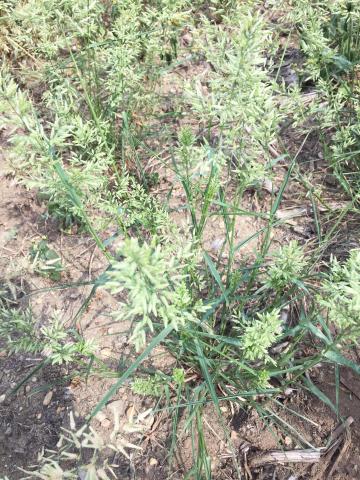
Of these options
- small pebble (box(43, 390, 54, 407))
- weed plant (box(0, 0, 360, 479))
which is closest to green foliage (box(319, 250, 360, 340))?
weed plant (box(0, 0, 360, 479))

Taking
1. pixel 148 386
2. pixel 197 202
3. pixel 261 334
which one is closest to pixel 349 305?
pixel 261 334

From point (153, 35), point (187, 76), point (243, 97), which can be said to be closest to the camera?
point (243, 97)

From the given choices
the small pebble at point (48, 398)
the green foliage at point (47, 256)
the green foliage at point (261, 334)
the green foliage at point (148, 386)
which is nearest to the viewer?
the green foliage at point (261, 334)

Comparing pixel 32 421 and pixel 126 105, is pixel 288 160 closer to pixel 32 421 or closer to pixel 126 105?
pixel 126 105

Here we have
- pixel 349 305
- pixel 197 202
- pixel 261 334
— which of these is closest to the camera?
pixel 349 305

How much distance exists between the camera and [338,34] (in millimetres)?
2826

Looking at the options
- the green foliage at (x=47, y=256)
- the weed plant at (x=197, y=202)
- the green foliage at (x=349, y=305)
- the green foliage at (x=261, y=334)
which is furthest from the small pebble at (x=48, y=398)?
the green foliage at (x=349, y=305)

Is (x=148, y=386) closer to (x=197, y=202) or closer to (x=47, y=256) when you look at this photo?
(x=197, y=202)

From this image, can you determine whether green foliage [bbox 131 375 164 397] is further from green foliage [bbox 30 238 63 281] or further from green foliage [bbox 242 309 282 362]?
green foliage [bbox 30 238 63 281]

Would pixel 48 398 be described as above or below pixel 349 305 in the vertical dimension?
below

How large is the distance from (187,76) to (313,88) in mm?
823

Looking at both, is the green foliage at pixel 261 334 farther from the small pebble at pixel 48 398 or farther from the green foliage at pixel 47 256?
the green foliage at pixel 47 256

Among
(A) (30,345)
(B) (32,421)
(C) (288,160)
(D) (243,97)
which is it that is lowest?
(B) (32,421)

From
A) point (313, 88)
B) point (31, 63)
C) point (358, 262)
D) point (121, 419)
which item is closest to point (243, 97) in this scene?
point (358, 262)
